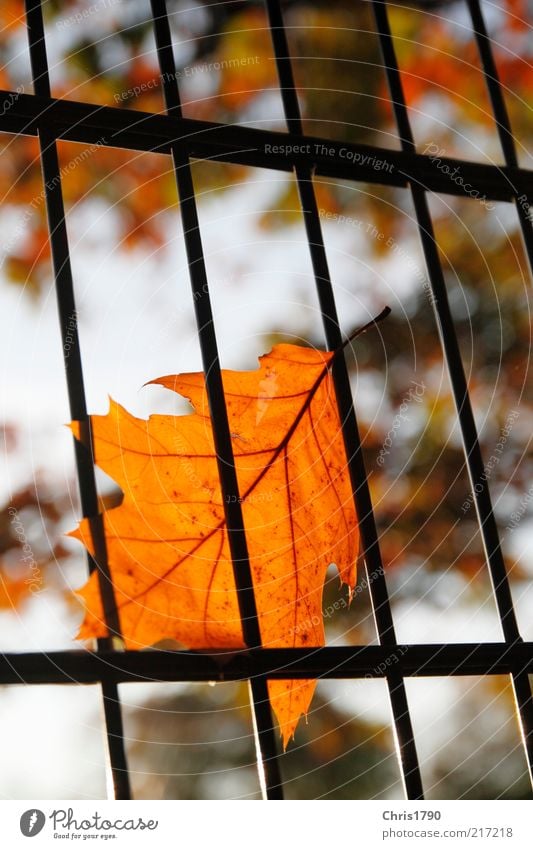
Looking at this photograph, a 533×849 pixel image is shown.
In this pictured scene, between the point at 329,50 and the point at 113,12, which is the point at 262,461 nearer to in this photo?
the point at 113,12

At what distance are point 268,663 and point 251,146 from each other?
469mm

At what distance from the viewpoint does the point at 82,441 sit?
0.57 metres

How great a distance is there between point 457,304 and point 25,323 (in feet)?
3.36

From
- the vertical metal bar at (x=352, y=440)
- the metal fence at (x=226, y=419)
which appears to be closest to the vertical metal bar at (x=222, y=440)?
the metal fence at (x=226, y=419)

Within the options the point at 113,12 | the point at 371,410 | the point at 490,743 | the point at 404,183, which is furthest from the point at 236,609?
the point at 490,743

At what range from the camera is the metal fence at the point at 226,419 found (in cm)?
55

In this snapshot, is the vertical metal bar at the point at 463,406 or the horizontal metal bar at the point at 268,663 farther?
the vertical metal bar at the point at 463,406

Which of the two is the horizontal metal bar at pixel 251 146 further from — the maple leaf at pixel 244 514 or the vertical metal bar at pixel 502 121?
the maple leaf at pixel 244 514

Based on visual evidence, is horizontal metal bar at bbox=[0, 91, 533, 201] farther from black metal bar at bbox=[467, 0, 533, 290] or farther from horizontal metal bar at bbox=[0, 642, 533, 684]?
horizontal metal bar at bbox=[0, 642, 533, 684]

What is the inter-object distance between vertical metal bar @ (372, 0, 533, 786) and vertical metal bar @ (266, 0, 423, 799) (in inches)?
4.3

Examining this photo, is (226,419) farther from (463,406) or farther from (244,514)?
(463,406)

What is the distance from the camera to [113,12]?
3.39ft

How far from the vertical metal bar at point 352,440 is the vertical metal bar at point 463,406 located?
0.35 feet

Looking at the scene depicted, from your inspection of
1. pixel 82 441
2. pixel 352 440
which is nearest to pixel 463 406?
pixel 352 440
